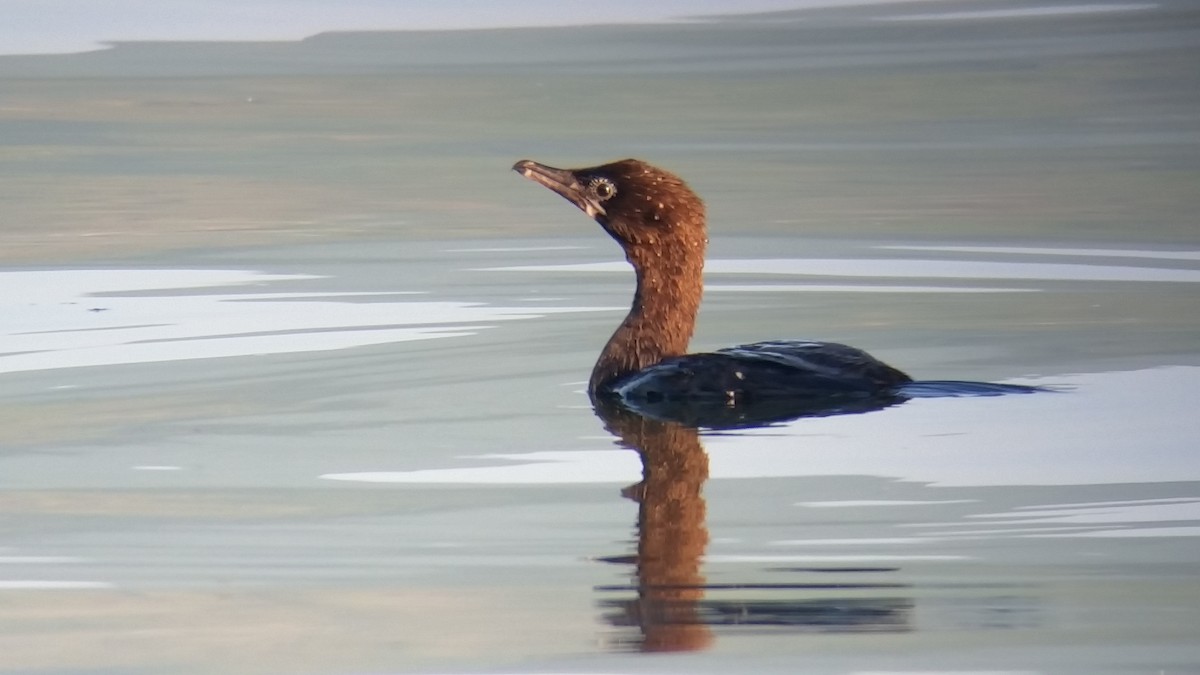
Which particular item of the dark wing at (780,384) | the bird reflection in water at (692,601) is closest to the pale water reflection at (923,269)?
the dark wing at (780,384)

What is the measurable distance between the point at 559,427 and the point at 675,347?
1.00 meters

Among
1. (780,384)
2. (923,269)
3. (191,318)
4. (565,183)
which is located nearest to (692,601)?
(780,384)

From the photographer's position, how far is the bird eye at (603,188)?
923 cm

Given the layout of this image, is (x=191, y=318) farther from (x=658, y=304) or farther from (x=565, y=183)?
(x=658, y=304)

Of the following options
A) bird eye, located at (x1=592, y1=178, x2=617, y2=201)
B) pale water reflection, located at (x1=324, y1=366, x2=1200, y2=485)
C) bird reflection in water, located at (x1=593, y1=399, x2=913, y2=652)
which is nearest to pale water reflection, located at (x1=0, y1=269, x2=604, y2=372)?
bird eye, located at (x1=592, y1=178, x2=617, y2=201)

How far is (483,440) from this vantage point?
814 cm

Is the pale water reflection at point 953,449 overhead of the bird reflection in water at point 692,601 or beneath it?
overhead

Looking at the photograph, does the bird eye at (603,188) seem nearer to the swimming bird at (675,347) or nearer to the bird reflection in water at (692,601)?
the swimming bird at (675,347)

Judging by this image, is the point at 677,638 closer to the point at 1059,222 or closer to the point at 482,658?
the point at 482,658

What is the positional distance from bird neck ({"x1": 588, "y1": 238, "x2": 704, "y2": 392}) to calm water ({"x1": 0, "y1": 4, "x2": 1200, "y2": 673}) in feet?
0.83

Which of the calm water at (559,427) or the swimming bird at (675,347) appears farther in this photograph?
the swimming bird at (675,347)

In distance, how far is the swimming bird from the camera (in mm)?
8523

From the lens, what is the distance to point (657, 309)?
9.18m

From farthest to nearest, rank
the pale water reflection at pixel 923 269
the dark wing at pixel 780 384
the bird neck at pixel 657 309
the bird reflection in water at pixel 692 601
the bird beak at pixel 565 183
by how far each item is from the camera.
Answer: the pale water reflection at pixel 923 269 < the bird beak at pixel 565 183 < the bird neck at pixel 657 309 < the dark wing at pixel 780 384 < the bird reflection in water at pixel 692 601
